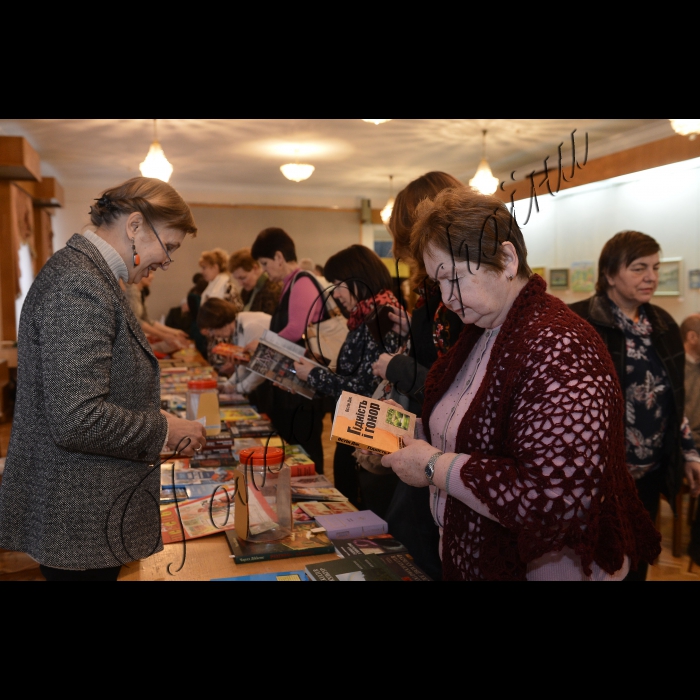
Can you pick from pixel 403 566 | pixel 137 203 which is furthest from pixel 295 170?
pixel 403 566

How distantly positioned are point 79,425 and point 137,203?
0.43 m

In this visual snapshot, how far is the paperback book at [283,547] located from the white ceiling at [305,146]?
12.8 feet

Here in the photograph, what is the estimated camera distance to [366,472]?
6.76 ft

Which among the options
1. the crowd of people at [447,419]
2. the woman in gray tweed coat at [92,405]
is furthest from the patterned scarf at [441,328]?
the woman in gray tweed coat at [92,405]

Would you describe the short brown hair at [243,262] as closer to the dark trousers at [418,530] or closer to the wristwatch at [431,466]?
the dark trousers at [418,530]

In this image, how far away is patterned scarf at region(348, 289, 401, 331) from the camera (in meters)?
2.08

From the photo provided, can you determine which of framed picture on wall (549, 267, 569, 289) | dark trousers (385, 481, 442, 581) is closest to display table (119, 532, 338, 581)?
dark trousers (385, 481, 442, 581)

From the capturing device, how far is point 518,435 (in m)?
0.97

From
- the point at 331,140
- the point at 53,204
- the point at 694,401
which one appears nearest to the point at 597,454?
the point at 694,401

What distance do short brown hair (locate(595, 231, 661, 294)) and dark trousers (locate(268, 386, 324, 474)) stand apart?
125 cm

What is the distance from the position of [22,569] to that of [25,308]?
731mm

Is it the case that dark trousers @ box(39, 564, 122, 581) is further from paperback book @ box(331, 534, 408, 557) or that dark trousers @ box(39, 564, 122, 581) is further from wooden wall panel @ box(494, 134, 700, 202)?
wooden wall panel @ box(494, 134, 700, 202)

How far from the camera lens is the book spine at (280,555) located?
1278 mm

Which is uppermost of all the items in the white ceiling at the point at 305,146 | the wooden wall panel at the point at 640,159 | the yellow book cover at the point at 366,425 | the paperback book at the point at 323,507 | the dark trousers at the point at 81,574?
the white ceiling at the point at 305,146
